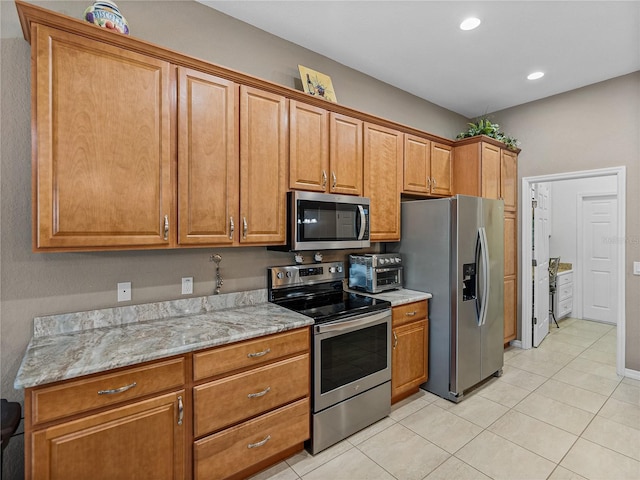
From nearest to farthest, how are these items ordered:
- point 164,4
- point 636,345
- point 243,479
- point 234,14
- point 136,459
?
1. point 136,459
2. point 243,479
3. point 164,4
4. point 234,14
5. point 636,345

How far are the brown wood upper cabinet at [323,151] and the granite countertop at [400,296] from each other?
918mm

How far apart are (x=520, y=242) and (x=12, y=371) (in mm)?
4801

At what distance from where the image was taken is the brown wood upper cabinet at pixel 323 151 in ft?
7.73

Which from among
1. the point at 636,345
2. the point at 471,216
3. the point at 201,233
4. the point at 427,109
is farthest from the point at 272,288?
the point at 636,345

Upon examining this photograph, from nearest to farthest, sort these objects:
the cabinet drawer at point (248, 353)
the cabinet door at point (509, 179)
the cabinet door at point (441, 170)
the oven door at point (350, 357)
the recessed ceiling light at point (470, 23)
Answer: the cabinet drawer at point (248, 353), the oven door at point (350, 357), the recessed ceiling light at point (470, 23), the cabinet door at point (441, 170), the cabinet door at point (509, 179)

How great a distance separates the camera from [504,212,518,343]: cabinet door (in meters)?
3.87

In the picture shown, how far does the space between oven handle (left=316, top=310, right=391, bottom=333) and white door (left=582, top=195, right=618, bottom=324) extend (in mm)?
4694

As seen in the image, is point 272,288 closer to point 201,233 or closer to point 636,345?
point 201,233

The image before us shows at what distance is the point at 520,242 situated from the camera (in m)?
4.01

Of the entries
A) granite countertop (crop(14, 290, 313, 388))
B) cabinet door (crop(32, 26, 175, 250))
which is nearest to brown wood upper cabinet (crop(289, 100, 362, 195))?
cabinet door (crop(32, 26, 175, 250))

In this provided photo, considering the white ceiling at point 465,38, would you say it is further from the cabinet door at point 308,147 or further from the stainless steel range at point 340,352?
the stainless steel range at point 340,352

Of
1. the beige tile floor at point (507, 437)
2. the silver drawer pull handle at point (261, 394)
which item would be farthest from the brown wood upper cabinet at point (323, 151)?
the beige tile floor at point (507, 437)

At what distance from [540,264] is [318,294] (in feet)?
10.4

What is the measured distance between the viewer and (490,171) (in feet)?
11.8
